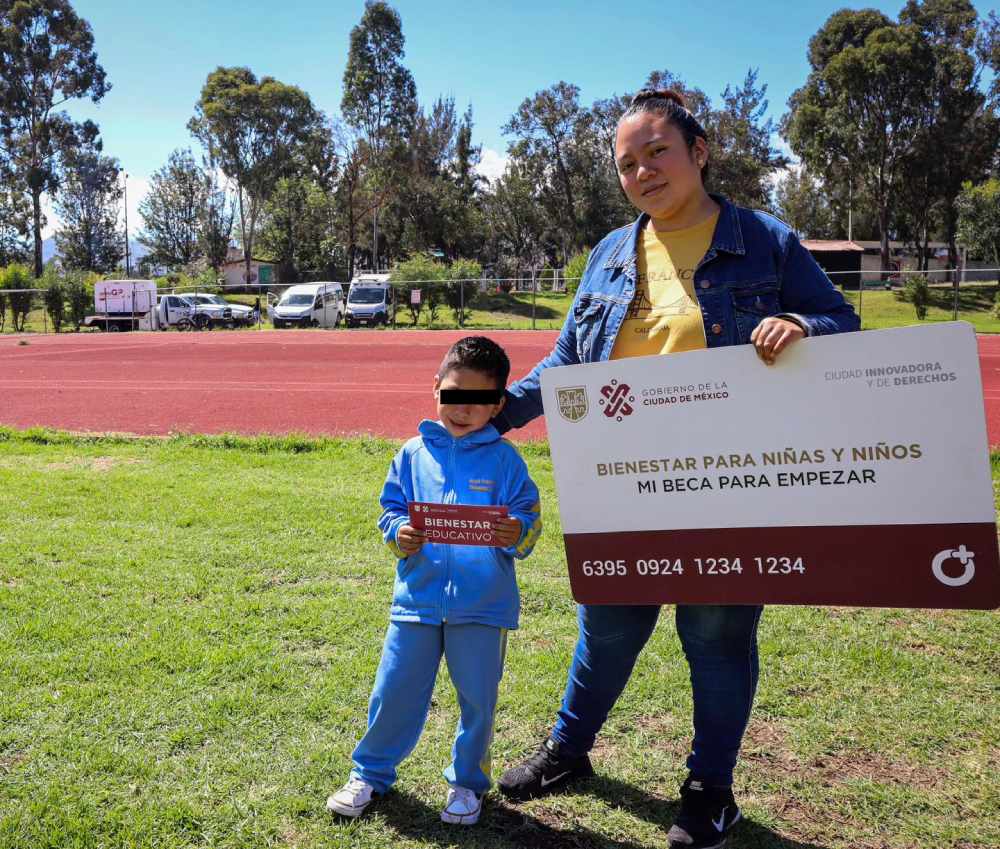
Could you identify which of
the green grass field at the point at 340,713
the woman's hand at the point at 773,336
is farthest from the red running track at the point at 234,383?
the woman's hand at the point at 773,336

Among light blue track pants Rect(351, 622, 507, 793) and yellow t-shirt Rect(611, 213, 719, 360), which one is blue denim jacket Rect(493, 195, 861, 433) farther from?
light blue track pants Rect(351, 622, 507, 793)

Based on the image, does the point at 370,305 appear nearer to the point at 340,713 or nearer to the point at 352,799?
the point at 340,713

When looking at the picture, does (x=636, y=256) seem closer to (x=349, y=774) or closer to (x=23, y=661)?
(x=349, y=774)

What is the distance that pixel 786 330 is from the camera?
2.22m

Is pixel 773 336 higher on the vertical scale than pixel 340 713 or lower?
higher

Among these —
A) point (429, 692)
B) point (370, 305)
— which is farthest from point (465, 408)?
point (370, 305)

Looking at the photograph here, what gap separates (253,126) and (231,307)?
99.4 ft

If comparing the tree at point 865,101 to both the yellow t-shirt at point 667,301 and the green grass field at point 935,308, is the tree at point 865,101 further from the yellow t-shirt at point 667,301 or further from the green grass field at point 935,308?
the yellow t-shirt at point 667,301

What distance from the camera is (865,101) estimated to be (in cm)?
4422

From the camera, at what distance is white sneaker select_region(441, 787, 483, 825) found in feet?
8.71

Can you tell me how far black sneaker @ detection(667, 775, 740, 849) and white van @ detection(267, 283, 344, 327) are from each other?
30808mm

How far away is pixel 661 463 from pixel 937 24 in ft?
169

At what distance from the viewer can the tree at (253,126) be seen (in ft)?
196

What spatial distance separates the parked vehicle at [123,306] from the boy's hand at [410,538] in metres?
34.0
